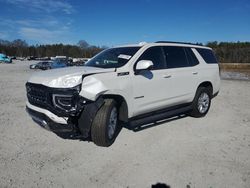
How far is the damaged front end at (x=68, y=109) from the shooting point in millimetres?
4223

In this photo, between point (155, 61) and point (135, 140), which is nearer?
point (135, 140)

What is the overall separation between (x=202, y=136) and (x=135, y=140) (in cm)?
153

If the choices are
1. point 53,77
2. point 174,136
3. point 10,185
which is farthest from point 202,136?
point 10,185

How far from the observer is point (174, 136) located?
18.1ft

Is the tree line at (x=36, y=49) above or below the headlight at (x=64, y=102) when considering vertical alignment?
above

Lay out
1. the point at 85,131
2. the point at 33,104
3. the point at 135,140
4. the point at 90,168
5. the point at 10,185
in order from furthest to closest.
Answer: the point at 135,140 → the point at 33,104 → the point at 85,131 → the point at 90,168 → the point at 10,185

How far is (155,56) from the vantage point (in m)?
5.76

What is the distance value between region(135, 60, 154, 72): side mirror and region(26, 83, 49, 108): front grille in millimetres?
1839

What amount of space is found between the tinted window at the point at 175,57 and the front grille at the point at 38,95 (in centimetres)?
292

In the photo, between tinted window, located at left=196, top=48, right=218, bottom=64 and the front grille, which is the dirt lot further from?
tinted window, located at left=196, top=48, right=218, bottom=64

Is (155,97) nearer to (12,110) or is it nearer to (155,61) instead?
(155,61)

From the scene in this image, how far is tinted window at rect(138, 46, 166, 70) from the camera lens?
18.2 ft

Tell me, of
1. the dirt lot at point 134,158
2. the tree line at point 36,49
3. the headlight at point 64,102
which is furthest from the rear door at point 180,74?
the tree line at point 36,49

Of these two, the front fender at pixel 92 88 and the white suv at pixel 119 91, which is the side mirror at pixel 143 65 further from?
the front fender at pixel 92 88
